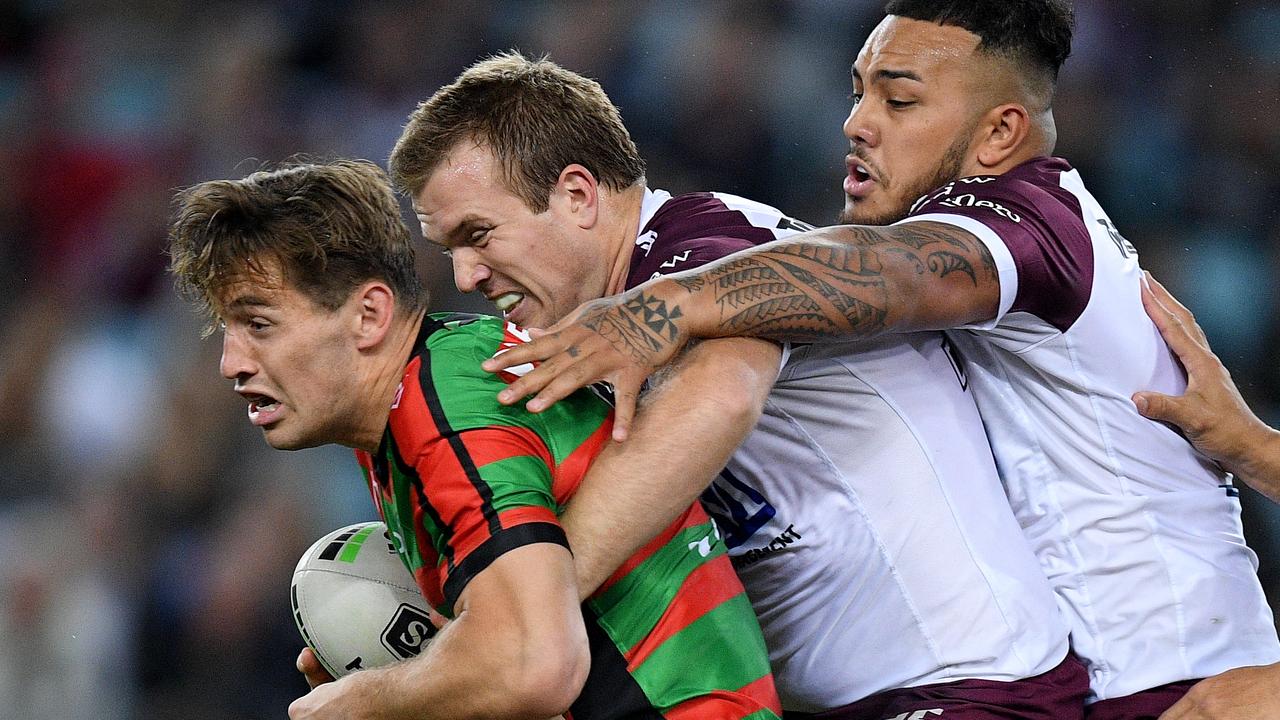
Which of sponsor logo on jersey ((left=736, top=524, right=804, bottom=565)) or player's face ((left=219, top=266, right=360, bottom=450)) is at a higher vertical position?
player's face ((left=219, top=266, right=360, bottom=450))

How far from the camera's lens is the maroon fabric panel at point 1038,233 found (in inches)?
106

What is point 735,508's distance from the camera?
9.52ft

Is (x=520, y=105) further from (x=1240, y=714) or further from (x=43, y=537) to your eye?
(x=43, y=537)

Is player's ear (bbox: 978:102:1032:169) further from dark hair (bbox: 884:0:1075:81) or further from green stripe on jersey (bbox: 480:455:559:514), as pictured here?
green stripe on jersey (bbox: 480:455:559:514)

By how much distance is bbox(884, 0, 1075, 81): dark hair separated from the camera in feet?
10.5

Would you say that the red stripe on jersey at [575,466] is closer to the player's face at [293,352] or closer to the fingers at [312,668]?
the player's face at [293,352]

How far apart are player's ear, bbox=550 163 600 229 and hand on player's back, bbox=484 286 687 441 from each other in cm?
63

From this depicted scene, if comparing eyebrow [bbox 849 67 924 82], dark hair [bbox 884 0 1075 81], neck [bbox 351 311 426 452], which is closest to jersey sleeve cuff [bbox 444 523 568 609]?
neck [bbox 351 311 426 452]

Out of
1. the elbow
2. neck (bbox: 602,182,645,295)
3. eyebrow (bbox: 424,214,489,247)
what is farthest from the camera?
neck (bbox: 602,182,645,295)

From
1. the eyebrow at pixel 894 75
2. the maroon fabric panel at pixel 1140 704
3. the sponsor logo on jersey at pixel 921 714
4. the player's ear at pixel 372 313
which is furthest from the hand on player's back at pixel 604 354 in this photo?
the maroon fabric panel at pixel 1140 704

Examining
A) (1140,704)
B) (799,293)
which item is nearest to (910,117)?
(799,293)

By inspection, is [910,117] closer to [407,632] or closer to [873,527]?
[873,527]

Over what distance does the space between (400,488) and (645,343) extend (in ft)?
1.64

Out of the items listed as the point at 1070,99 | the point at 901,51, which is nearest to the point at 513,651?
the point at 901,51
